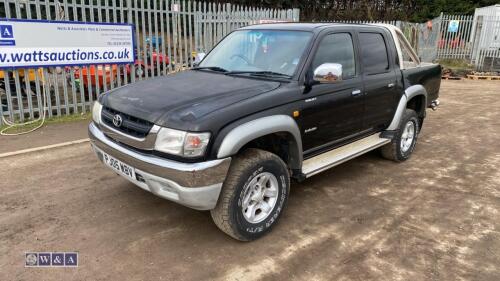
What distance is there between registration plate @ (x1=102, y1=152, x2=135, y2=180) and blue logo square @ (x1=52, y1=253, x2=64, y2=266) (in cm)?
84

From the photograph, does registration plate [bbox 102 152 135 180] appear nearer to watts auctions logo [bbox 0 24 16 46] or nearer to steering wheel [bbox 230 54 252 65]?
steering wheel [bbox 230 54 252 65]

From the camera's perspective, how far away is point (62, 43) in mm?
7387

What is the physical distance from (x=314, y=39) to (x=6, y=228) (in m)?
3.53

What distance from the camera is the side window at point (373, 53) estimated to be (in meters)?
4.77

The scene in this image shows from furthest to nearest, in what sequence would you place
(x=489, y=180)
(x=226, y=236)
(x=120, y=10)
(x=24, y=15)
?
(x=120, y=10) < (x=24, y=15) < (x=489, y=180) < (x=226, y=236)

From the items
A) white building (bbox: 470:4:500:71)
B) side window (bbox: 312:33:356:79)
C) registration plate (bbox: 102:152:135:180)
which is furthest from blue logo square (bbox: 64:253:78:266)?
white building (bbox: 470:4:500:71)

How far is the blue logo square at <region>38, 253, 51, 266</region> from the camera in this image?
3215 mm

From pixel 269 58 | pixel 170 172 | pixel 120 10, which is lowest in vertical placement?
pixel 170 172

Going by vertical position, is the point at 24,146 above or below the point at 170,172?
below

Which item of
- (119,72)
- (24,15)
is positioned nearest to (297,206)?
(119,72)

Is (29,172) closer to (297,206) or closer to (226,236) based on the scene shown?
(226,236)

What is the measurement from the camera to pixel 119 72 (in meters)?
8.56

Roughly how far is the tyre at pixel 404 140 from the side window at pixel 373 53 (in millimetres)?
920

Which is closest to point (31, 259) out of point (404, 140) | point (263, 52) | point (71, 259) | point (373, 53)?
point (71, 259)
